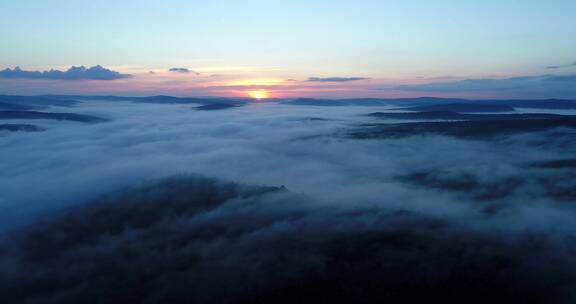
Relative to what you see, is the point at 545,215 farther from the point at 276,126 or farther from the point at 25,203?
the point at 276,126

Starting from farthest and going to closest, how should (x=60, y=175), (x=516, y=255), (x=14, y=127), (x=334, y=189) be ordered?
(x=14, y=127) < (x=60, y=175) < (x=334, y=189) < (x=516, y=255)

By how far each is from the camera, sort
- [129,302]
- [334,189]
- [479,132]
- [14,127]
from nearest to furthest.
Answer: [129,302], [334,189], [479,132], [14,127]

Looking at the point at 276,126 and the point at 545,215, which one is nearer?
the point at 545,215

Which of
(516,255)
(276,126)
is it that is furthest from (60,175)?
(276,126)

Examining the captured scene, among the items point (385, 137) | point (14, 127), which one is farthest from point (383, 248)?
point (14, 127)

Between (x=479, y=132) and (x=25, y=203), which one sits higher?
(x=479, y=132)

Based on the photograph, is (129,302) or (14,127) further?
(14,127)

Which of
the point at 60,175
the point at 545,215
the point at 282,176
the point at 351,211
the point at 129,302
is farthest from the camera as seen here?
the point at 60,175

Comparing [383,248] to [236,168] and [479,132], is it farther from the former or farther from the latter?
[479,132]

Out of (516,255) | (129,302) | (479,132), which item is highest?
(479,132)
